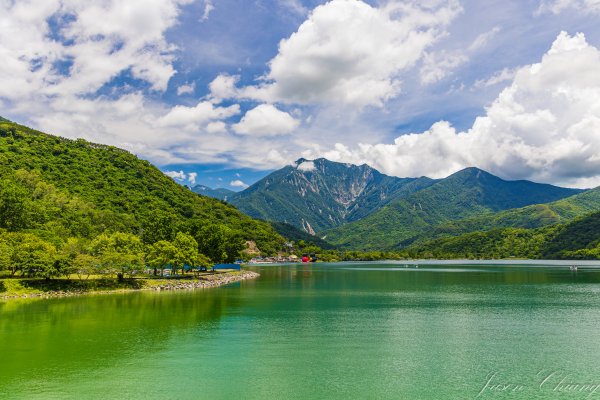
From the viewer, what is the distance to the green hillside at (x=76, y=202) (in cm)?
9438

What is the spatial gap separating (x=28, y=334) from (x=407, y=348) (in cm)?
3558

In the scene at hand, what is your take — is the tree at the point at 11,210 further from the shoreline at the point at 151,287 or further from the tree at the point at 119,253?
the shoreline at the point at 151,287

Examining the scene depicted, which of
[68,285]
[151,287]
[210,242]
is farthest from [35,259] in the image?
[210,242]

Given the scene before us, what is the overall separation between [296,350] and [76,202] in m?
125

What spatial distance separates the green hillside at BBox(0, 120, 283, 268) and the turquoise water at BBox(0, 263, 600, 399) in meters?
40.8

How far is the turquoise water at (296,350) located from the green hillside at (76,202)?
4080 cm

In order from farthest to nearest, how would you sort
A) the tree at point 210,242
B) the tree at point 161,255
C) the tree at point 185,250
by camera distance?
the tree at point 210,242
the tree at point 185,250
the tree at point 161,255

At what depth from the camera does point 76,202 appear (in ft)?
441

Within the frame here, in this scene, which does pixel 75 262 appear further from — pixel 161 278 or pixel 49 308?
pixel 161 278

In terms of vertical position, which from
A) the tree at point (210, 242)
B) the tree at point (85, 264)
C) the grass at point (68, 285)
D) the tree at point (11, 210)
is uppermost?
the tree at point (11, 210)

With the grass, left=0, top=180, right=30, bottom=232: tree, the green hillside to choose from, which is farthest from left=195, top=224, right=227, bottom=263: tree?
left=0, top=180, right=30, bottom=232: tree

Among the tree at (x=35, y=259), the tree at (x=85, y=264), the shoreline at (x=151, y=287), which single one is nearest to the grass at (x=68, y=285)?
the shoreline at (x=151, y=287)

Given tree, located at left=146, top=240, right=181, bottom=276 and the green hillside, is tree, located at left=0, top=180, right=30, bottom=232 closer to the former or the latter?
the green hillside

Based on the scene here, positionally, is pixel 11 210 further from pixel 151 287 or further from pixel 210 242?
pixel 210 242
